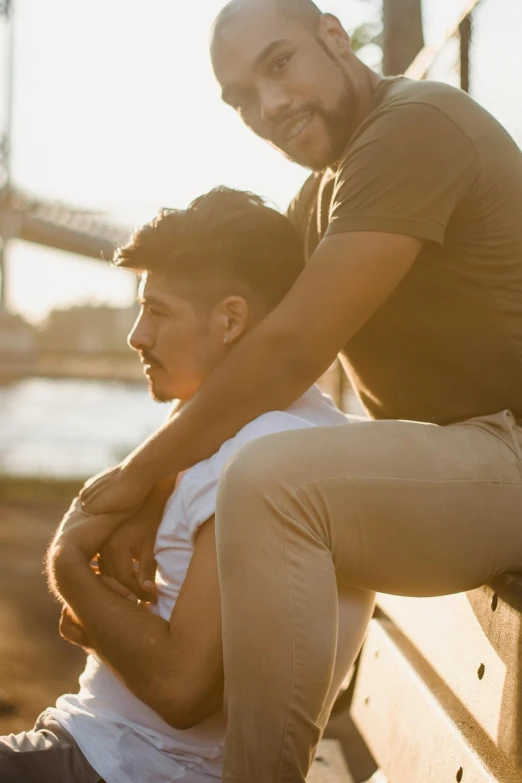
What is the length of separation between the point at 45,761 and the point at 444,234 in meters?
1.15

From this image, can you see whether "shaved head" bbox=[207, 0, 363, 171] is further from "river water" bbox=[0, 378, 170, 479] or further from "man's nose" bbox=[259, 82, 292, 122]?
"river water" bbox=[0, 378, 170, 479]

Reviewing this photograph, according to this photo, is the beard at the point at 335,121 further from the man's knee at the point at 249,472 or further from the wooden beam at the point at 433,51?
the man's knee at the point at 249,472

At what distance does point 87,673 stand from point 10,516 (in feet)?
16.6

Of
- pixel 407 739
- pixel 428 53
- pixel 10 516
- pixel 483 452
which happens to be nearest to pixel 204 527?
pixel 483 452

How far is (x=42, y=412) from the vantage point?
659 inches

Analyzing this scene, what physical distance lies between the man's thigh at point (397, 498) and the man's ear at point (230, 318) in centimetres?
39

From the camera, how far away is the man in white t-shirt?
1.54 metres

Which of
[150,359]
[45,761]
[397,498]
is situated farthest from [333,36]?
[45,761]

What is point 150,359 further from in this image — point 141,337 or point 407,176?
point 407,176

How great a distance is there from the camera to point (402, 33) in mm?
4836

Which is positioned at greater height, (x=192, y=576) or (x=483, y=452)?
(x=483, y=452)

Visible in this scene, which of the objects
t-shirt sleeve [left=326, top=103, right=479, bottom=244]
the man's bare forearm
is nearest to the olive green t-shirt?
t-shirt sleeve [left=326, top=103, right=479, bottom=244]

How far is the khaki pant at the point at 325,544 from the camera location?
141 cm

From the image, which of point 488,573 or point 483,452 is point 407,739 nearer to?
point 488,573
